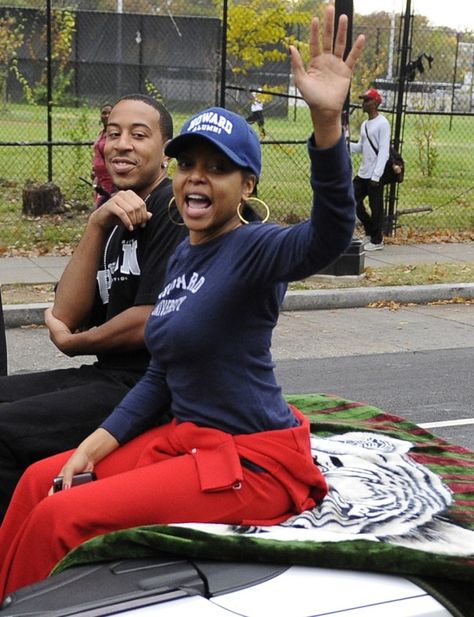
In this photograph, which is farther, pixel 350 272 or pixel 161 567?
pixel 350 272

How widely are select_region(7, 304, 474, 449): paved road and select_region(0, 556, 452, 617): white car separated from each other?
3874mm

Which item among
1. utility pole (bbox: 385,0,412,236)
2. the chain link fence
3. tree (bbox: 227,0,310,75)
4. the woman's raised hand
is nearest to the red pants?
the woman's raised hand

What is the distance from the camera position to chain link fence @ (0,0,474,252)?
15719 millimetres

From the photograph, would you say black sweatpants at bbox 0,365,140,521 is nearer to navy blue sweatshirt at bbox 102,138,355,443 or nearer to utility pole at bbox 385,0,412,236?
navy blue sweatshirt at bbox 102,138,355,443

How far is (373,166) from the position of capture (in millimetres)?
14516

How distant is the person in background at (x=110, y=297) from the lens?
3.57 m

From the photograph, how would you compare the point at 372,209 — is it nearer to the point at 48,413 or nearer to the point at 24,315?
the point at 24,315

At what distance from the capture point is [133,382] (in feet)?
12.5

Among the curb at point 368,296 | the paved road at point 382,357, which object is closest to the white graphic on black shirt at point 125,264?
the paved road at point 382,357

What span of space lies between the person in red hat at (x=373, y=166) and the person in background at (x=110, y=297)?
10527mm

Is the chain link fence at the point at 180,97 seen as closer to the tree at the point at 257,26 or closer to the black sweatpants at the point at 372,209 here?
the tree at the point at 257,26

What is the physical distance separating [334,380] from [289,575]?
5.34m

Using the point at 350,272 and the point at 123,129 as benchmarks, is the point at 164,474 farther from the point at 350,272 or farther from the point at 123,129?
the point at 350,272

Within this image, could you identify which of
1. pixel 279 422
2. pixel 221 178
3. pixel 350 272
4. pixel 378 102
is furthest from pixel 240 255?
pixel 378 102
